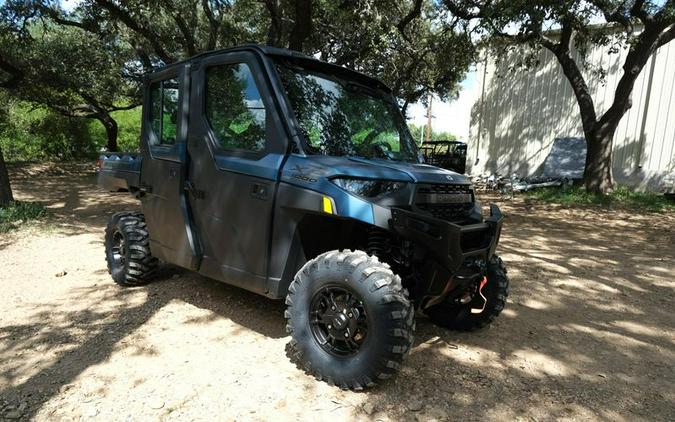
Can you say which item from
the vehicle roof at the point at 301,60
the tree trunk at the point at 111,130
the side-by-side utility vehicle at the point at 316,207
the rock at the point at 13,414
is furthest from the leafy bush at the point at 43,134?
the rock at the point at 13,414

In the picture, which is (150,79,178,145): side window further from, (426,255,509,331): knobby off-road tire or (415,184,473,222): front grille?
(426,255,509,331): knobby off-road tire

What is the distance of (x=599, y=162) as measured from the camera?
1348 cm

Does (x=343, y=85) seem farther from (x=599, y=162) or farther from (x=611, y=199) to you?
(x=599, y=162)

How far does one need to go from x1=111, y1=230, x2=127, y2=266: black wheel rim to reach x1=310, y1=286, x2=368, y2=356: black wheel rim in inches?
105

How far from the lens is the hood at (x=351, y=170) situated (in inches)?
121

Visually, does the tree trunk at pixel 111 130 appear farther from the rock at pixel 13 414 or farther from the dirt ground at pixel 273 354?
the rock at pixel 13 414

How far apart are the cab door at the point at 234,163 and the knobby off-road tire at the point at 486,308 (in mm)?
1584

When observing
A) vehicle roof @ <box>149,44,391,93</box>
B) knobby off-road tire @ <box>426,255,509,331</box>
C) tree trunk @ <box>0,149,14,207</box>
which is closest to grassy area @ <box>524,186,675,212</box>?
knobby off-road tire @ <box>426,255,509,331</box>

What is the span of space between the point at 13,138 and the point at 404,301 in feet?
78.4

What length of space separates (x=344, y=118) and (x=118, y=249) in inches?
116

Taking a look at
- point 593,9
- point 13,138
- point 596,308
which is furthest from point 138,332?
point 13,138

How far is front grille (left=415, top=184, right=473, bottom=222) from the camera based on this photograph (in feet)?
10.3

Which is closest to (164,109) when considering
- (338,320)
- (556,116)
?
(338,320)

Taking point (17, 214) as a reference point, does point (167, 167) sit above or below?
above
